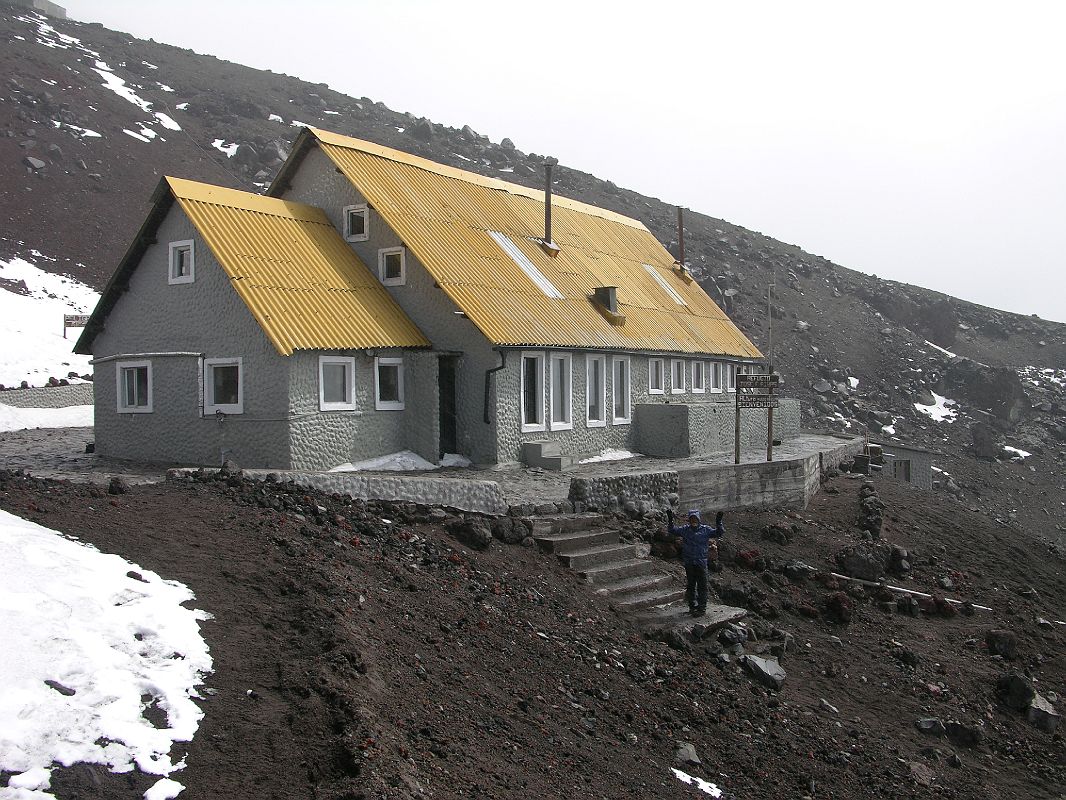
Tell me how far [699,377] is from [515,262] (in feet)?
27.5

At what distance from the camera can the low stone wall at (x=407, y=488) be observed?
1407 cm

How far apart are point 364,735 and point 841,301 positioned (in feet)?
209

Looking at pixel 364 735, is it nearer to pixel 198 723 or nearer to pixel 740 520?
pixel 198 723

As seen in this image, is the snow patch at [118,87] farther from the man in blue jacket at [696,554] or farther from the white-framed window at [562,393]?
the man in blue jacket at [696,554]

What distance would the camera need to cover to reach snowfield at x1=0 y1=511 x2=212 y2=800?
6398mm

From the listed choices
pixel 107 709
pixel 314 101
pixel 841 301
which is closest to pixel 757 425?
pixel 107 709

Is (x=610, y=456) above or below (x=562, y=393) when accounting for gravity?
below

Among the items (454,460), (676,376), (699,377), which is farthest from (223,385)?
Answer: (699,377)

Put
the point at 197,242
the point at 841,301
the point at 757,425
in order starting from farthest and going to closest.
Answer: the point at 841,301 → the point at 757,425 → the point at 197,242

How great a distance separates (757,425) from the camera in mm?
29312

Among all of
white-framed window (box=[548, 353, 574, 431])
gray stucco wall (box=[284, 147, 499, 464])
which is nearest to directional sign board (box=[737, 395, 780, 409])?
white-framed window (box=[548, 353, 574, 431])

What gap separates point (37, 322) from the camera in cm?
3856

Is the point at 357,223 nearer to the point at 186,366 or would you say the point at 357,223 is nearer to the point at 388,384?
the point at 388,384

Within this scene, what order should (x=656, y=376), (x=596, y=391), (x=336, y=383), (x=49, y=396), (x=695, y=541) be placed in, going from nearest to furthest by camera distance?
(x=695, y=541) → (x=336, y=383) → (x=596, y=391) → (x=656, y=376) → (x=49, y=396)
